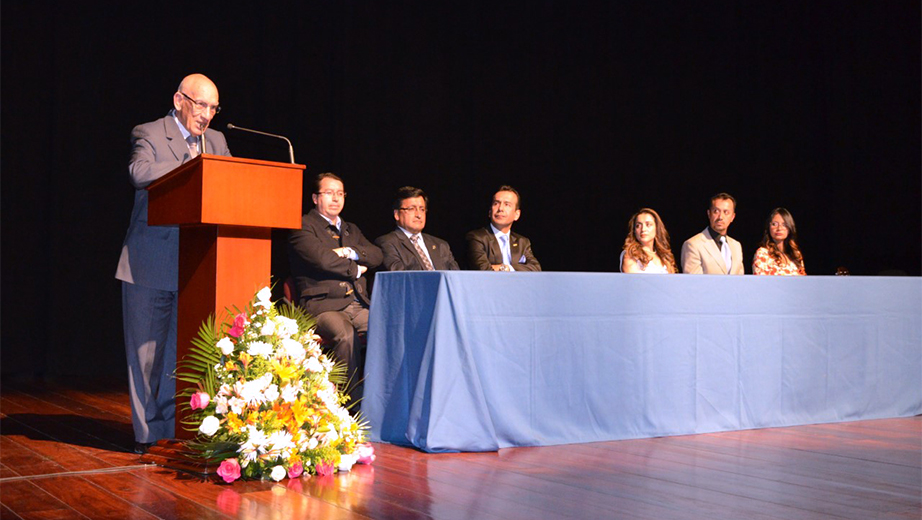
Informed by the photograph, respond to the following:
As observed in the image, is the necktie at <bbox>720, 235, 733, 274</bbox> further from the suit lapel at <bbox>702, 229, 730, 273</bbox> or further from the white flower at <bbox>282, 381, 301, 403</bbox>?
the white flower at <bbox>282, 381, 301, 403</bbox>

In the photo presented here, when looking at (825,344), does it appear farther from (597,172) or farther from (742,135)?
(742,135)

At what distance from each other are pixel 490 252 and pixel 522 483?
8.12 feet

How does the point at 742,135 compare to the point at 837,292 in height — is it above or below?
above

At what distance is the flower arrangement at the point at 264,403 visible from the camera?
9.34 ft

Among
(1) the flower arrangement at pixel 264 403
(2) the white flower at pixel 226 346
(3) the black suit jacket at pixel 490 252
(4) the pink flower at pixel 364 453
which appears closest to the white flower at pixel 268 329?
(1) the flower arrangement at pixel 264 403

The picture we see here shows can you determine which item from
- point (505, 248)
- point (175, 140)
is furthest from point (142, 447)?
point (505, 248)

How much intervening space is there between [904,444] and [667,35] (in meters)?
4.75

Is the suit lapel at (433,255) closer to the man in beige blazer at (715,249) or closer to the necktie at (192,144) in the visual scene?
the man in beige blazer at (715,249)

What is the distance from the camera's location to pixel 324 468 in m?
2.97

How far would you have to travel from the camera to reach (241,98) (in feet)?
19.4

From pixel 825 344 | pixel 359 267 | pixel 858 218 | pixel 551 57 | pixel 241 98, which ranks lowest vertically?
pixel 825 344

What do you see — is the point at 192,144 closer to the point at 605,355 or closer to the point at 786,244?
the point at 605,355

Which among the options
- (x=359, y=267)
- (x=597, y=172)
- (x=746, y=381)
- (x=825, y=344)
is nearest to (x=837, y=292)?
(x=825, y=344)

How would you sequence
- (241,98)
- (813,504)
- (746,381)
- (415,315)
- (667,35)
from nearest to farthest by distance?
(813,504) → (415,315) → (746,381) → (241,98) → (667,35)
